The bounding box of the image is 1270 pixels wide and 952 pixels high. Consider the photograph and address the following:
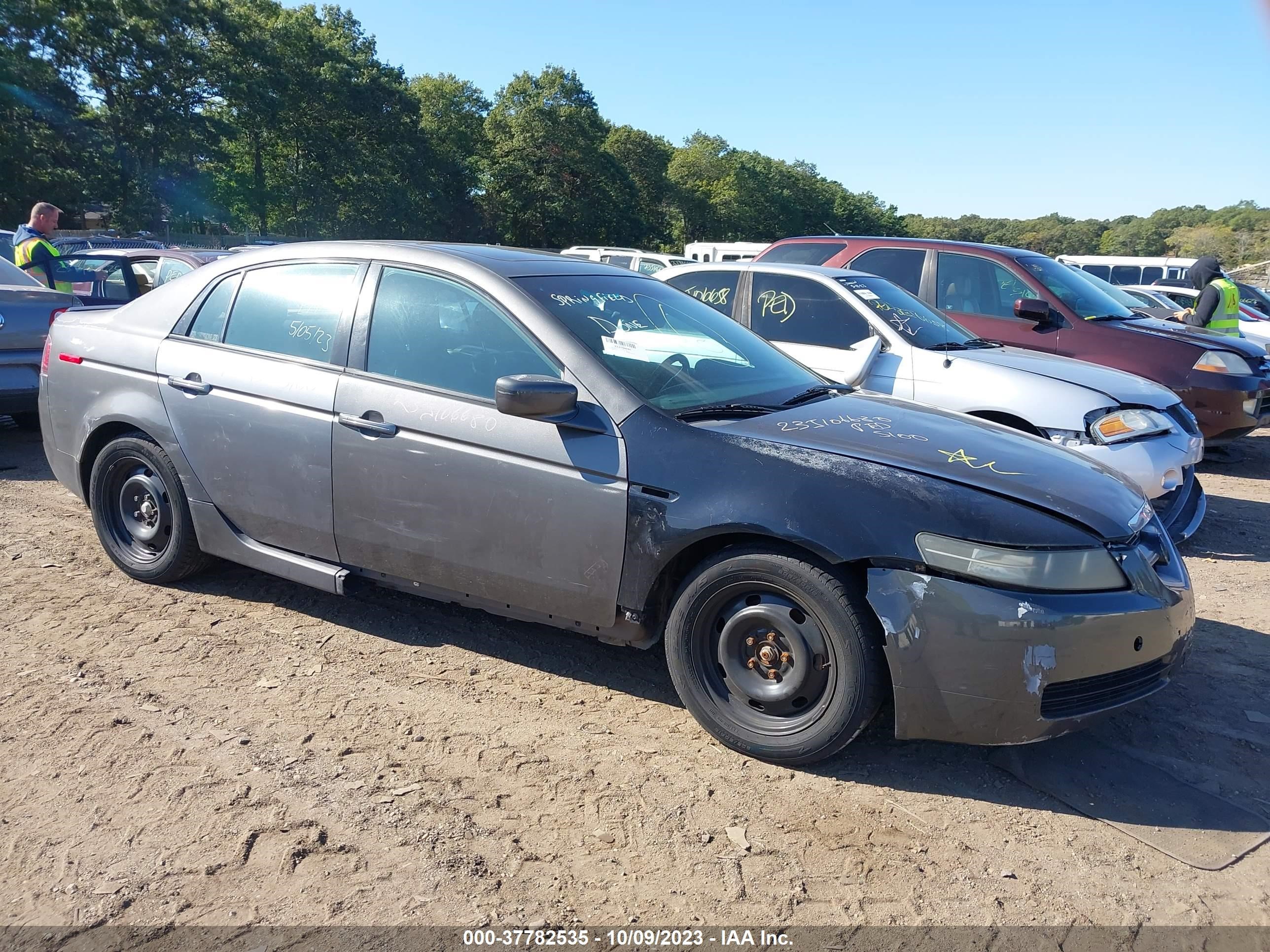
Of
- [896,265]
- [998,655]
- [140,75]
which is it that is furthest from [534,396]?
[140,75]

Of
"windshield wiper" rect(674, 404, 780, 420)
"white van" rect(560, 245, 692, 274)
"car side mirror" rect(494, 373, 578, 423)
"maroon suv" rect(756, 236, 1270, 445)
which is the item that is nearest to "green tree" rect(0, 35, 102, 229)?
"white van" rect(560, 245, 692, 274)

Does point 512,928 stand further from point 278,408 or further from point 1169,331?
point 1169,331

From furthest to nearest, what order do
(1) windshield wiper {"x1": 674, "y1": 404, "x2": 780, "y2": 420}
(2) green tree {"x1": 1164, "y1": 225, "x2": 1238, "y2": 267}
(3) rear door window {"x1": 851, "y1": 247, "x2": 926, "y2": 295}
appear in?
(2) green tree {"x1": 1164, "y1": 225, "x2": 1238, "y2": 267} < (3) rear door window {"x1": 851, "y1": 247, "x2": 926, "y2": 295} < (1) windshield wiper {"x1": 674, "y1": 404, "x2": 780, "y2": 420}

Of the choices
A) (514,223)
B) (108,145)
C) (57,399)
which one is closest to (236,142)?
(108,145)

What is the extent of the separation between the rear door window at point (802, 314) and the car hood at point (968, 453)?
282cm

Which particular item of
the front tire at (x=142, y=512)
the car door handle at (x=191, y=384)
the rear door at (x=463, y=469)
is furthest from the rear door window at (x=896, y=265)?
the front tire at (x=142, y=512)

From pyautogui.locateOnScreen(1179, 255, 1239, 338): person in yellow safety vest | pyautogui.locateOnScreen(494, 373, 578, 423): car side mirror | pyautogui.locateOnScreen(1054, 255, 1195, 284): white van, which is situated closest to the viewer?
pyautogui.locateOnScreen(494, 373, 578, 423): car side mirror

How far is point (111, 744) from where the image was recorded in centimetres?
322

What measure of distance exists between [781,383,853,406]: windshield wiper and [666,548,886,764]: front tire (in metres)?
0.93

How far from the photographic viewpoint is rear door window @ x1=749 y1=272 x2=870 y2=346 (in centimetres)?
669

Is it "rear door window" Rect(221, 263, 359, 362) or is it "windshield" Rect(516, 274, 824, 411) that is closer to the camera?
"windshield" Rect(516, 274, 824, 411)

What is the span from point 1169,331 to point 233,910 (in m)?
8.50

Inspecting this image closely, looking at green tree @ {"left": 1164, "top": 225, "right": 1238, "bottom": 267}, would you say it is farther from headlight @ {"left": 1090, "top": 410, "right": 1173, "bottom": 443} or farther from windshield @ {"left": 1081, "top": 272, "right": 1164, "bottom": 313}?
headlight @ {"left": 1090, "top": 410, "right": 1173, "bottom": 443}

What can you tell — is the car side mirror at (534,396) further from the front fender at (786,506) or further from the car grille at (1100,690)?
Result: the car grille at (1100,690)
